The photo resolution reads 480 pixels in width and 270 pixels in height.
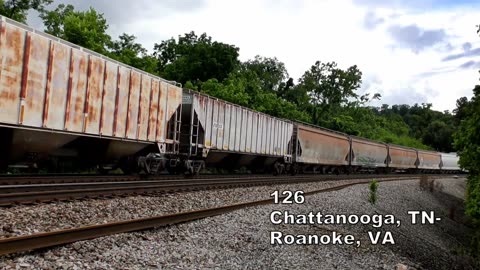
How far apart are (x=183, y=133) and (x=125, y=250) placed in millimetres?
12257

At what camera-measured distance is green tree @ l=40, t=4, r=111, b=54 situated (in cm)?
3241

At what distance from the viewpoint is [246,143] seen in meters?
22.1

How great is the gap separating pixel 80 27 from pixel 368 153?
25259mm

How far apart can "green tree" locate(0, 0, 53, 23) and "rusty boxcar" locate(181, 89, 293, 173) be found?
64.2ft

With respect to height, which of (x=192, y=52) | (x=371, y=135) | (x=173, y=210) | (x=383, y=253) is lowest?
(x=383, y=253)

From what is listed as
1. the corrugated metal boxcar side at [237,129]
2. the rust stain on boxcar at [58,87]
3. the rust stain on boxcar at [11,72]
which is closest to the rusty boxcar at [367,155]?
the corrugated metal boxcar side at [237,129]

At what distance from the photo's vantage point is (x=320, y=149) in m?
31.0

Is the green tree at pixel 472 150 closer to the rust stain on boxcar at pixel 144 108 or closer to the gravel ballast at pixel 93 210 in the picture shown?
the gravel ballast at pixel 93 210

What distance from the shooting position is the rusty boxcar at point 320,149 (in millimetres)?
28906

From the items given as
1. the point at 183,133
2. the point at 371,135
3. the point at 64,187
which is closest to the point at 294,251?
the point at 64,187

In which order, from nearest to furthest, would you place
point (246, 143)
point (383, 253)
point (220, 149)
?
point (383, 253) < point (220, 149) < point (246, 143)

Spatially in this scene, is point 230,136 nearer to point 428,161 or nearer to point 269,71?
point 428,161

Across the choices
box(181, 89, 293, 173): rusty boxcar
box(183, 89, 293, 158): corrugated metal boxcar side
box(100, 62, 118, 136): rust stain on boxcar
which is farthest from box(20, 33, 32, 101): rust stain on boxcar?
box(183, 89, 293, 158): corrugated metal boxcar side

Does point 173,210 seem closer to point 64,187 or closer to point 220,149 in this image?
point 64,187
